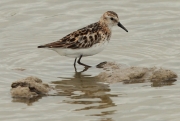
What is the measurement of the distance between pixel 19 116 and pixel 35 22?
9042mm

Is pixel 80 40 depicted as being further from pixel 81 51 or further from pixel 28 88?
pixel 28 88

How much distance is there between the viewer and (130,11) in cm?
2133

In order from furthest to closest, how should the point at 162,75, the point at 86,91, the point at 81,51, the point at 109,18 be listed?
the point at 109,18 → the point at 81,51 → the point at 162,75 → the point at 86,91

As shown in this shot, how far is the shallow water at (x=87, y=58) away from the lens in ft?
39.7

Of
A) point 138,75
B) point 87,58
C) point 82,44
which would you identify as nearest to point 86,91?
point 138,75

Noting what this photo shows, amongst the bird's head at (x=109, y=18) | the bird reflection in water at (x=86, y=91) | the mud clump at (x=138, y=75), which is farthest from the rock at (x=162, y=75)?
the bird's head at (x=109, y=18)

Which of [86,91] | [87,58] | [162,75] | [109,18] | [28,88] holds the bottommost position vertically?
[87,58]

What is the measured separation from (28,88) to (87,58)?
4558mm

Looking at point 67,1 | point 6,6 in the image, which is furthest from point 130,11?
point 6,6

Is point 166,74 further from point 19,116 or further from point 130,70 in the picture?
point 19,116

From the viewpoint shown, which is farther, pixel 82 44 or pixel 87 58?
pixel 87 58

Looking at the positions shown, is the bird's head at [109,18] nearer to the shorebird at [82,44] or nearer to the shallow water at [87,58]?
the shorebird at [82,44]

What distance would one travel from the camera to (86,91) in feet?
45.0

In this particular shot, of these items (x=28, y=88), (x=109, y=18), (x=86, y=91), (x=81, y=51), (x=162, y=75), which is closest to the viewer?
(x=28, y=88)
